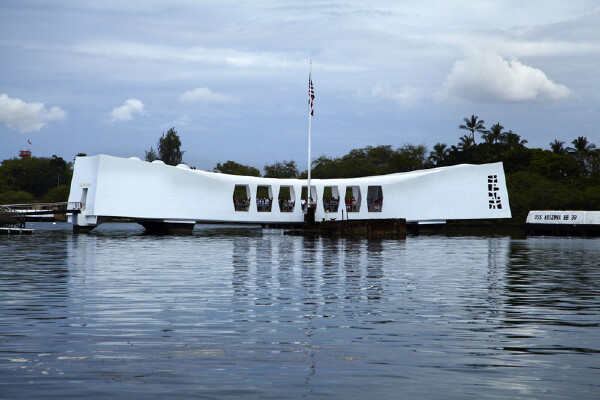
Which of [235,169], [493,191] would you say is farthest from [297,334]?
[235,169]

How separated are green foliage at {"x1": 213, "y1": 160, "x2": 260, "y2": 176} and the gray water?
9633cm

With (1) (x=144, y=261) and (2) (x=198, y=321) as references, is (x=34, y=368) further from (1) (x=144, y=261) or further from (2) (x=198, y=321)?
(1) (x=144, y=261)

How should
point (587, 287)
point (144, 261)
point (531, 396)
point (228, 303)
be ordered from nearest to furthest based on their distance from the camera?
point (531, 396) < point (228, 303) < point (587, 287) < point (144, 261)

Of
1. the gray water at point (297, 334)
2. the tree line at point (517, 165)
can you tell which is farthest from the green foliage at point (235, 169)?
the gray water at point (297, 334)

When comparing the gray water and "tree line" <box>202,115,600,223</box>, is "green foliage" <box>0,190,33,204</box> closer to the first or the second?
"tree line" <box>202,115,600,223</box>

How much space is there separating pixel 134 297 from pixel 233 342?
16.5 feet

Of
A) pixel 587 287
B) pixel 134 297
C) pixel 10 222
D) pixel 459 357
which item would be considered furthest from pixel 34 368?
pixel 10 222

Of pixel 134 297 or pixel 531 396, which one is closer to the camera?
pixel 531 396

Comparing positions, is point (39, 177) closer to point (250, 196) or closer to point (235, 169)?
point (235, 169)

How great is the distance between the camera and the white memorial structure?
153 ft

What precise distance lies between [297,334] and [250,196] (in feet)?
140

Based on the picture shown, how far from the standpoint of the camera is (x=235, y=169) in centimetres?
11594

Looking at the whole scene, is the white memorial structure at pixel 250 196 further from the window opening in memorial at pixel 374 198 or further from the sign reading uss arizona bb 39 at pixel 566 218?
the sign reading uss arizona bb 39 at pixel 566 218

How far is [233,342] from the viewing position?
888 cm
